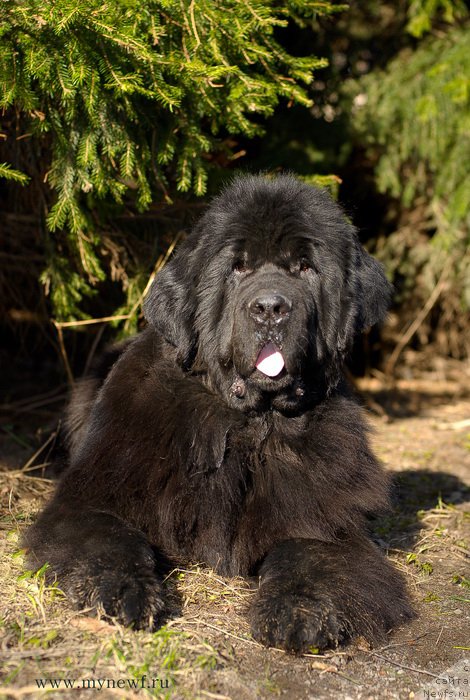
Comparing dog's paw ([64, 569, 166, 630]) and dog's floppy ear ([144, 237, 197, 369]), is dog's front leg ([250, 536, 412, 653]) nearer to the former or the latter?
dog's paw ([64, 569, 166, 630])

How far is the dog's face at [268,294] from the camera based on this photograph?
122 inches

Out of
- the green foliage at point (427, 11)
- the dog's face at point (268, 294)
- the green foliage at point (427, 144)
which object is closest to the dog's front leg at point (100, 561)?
the dog's face at point (268, 294)

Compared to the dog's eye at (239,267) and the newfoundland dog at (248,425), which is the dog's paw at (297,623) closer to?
the newfoundland dog at (248,425)

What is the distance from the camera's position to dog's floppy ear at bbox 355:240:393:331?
346 centimetres

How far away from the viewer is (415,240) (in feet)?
24.7

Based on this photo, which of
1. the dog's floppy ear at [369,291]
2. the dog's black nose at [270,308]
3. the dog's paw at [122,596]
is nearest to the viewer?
the dog's paw at [122,596]

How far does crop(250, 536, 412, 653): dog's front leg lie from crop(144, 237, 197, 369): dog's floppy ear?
39.1 inches

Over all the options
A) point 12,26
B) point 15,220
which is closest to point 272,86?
point 12,26

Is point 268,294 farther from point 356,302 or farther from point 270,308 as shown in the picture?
point 356,302

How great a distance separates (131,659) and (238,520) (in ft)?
3.09

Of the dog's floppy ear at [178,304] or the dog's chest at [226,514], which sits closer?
the dog's chest at [226,514]

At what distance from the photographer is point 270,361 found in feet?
10.2

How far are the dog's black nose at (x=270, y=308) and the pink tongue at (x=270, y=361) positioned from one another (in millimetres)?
A: 113

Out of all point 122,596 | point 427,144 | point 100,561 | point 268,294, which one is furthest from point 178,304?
point 427,144
